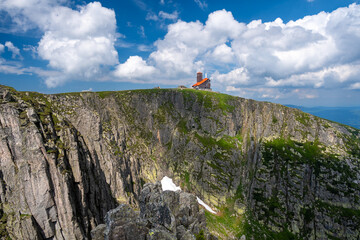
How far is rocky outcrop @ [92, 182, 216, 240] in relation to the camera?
958 inches

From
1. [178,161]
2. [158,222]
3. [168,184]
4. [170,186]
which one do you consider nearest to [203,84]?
[178,161]

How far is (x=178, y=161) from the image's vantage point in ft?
405

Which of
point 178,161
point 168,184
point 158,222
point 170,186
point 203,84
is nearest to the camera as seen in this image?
point 158,222

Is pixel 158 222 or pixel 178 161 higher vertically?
pixel 158 222

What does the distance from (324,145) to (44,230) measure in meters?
145

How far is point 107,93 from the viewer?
122m

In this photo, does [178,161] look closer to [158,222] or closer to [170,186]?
[170,186]

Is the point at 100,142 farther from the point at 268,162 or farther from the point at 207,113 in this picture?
the point at 268,162

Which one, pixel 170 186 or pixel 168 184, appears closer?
pixel 170 186

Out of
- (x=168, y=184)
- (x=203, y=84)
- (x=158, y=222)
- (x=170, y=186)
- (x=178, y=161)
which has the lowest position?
(x=170, y=186)

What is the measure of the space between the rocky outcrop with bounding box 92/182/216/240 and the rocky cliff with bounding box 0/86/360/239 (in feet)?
130

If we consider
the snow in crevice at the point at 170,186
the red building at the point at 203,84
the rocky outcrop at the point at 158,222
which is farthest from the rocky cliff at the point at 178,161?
the rocky outcrop at the point at 158,222

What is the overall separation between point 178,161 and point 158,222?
95.6m

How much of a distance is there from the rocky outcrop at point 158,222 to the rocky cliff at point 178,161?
1562 inches
